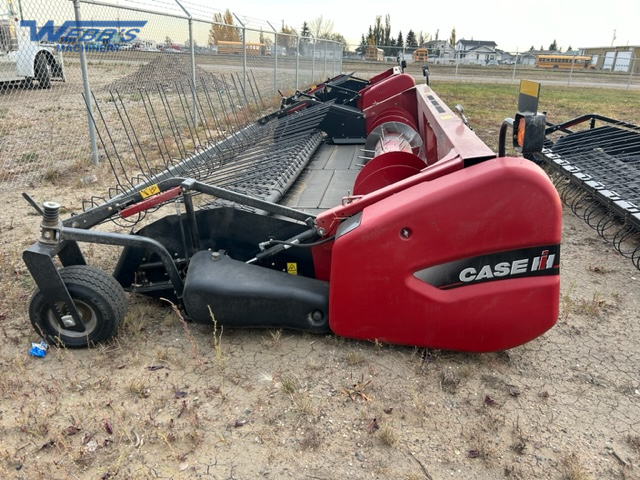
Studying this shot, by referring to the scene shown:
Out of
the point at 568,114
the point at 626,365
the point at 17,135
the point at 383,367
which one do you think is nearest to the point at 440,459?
the point at 383,367

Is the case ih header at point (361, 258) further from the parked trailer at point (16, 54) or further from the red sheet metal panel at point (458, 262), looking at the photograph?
the parked trailer at point (16, 54)

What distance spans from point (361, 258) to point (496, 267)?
67 centimetres

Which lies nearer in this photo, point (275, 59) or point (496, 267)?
point (496, 267)

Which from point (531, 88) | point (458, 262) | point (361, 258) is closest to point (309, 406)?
point (361, 258)

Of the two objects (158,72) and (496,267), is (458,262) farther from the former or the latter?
(158,72)

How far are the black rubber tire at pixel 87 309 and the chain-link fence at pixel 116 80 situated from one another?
59.7 inches

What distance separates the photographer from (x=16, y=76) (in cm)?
1044

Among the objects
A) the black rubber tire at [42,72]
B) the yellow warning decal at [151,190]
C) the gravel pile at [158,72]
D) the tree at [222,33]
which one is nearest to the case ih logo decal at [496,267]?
the yellow warning decal at [151,190]

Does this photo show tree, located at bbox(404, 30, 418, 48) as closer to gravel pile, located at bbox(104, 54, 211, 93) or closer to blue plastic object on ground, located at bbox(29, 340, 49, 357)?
gravel pile, located at bbox(104, 54, 211, 93)

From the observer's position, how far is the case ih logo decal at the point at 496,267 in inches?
102

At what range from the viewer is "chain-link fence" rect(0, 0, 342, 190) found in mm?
6430

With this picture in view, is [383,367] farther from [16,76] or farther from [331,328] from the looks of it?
[16,76]

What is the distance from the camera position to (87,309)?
3004 millimetres

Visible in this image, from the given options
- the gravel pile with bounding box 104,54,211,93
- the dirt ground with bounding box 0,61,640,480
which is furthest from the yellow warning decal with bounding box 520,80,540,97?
the gravel pile with bounding box 104,54,211,93
